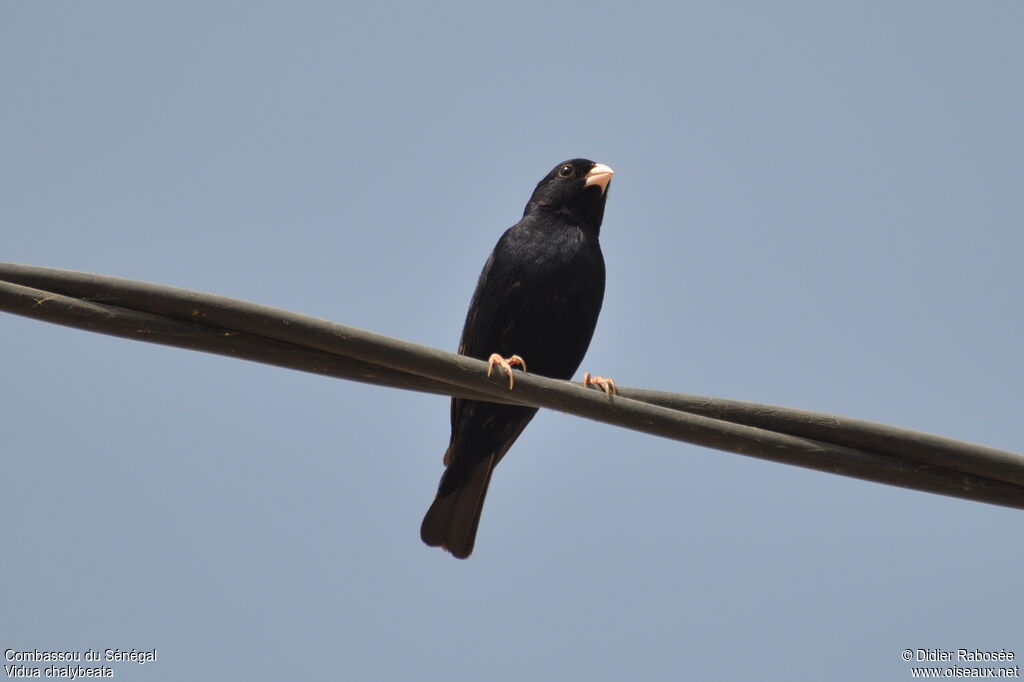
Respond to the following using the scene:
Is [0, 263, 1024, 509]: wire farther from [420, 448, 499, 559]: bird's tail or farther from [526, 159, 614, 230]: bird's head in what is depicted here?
[526, 159, 614, 230]: bird's head

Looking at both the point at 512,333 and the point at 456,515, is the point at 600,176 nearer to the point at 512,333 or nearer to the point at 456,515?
the point at 512,333

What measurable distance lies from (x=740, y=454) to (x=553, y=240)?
3.04 meters

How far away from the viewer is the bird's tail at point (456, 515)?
5.32 meters

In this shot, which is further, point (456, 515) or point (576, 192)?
Result: point (576, 192)

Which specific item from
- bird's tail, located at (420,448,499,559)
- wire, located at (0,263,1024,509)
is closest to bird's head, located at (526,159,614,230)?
bird's tail, located at (420,448,499,559)

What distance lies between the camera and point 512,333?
5395mm

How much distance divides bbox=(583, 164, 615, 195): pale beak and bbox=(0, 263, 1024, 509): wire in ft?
11.2

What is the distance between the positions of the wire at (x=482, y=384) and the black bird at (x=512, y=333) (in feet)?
7.20

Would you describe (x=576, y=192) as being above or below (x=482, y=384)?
above

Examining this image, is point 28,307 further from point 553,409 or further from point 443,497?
point 443,497

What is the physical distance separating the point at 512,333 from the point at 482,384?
8.53 ft

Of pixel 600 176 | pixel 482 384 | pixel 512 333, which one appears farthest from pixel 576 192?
pixel 482 384

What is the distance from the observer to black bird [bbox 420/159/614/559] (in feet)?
17.2

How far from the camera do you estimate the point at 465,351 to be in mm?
5594
